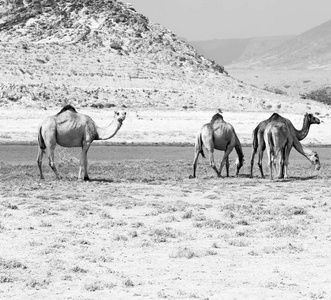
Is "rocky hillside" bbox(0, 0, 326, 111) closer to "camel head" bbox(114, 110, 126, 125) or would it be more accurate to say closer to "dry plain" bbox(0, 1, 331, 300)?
"dry plain" bbox(0, 1, 331, 300)

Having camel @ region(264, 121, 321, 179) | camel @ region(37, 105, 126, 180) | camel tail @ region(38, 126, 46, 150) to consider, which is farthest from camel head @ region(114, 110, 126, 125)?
camel @ region(264, 121, 321, 179)

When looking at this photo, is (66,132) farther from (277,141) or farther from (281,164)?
(281,164)

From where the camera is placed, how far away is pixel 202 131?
1875cm

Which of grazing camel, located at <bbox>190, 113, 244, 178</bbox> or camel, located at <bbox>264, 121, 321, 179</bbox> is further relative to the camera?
grazing camel, located at <bbox>190, 113, 244, 178</bbox>

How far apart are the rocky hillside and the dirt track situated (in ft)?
95.0

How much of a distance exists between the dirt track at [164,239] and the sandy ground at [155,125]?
55.0ft

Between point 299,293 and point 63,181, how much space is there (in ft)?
33.6

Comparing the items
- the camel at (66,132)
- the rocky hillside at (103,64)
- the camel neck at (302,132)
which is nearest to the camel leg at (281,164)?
the camel neck at (302,132)

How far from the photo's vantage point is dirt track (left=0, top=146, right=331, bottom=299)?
8.04 metres

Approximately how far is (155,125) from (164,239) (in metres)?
27.8

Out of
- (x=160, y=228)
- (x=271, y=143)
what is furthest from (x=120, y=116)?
(x=160, y=228)

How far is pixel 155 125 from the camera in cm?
3838

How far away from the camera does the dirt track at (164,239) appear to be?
8.04 metres

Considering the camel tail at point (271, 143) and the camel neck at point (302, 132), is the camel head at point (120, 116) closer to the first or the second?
the camel tail at point (271, 143)
